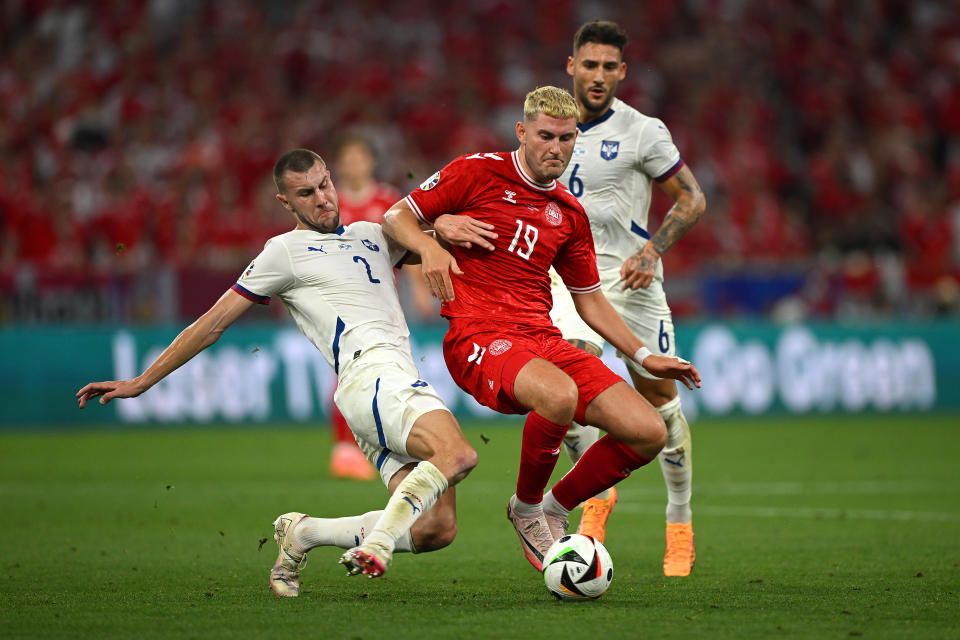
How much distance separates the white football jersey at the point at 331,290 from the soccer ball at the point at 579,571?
1230 millimetres

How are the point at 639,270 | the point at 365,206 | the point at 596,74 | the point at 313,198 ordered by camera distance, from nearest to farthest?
the point at 313,198
the point at 639,270
the point at 596,74
the point at 365,206

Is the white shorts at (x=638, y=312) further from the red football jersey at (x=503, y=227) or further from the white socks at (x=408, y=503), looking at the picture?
the white socks at (x=408, y=503)

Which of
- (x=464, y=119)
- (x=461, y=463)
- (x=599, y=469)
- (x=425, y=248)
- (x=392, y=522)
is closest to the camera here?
(x=392, y=522)

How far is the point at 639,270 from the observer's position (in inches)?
259

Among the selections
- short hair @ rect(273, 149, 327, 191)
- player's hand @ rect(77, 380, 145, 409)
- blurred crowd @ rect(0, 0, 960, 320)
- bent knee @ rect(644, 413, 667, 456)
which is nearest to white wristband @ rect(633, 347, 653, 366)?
bent knee @ rect(644, 413, 667, 456)

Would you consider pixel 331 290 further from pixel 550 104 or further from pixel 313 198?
pixel 550 104

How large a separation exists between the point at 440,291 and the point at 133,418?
31.2ft

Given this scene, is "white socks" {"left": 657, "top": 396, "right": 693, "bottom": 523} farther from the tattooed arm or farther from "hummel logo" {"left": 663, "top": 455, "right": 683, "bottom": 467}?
the tattooed arm

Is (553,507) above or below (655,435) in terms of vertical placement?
below

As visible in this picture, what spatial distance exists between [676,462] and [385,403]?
76.0 inches

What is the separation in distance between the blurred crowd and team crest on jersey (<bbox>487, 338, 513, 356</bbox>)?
9347mm

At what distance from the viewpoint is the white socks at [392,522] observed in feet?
16.6

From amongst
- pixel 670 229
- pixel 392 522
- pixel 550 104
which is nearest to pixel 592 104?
pixel 670 229

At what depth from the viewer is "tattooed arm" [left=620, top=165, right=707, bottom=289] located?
6574mm
